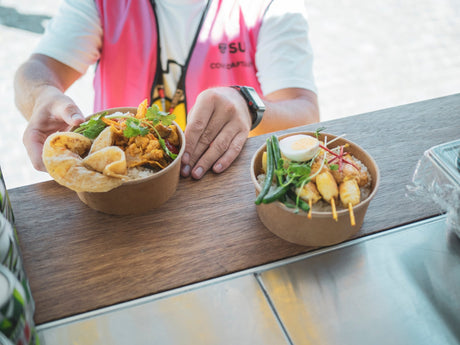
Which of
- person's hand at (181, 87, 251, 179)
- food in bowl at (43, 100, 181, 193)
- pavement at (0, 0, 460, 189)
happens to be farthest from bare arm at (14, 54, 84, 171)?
pavement at (0, 0, 460, 189)

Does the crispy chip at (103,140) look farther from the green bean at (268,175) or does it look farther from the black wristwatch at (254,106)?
the black wristwatch at (254,106)

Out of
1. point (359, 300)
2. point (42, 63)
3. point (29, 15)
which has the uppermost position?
point (29, 15)

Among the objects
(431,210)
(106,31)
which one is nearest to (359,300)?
(431,210)

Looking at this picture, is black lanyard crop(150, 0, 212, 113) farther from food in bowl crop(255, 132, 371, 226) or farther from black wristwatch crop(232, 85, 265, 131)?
food in bowl crop(255, 132, 371, 226)

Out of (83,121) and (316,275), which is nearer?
(316,275)

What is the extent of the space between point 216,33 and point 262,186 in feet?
2.99

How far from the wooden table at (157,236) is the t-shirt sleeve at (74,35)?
0.71 meters

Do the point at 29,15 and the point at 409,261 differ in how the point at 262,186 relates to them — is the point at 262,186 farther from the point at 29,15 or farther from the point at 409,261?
the point at 29,15

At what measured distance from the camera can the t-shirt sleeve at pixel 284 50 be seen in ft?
4.43

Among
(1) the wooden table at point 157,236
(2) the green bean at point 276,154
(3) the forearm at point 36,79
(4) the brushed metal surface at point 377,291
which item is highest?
(3) the forearm at point 36,79

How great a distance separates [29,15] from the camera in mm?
3318

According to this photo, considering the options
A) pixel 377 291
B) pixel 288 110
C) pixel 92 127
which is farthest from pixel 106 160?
pixel 288 110

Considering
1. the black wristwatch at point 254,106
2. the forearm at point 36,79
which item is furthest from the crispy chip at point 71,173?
the forearm at point 36,79

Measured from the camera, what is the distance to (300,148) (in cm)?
71
